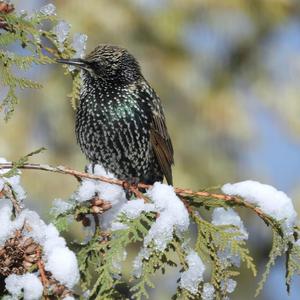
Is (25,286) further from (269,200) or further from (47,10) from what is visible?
(47,10)

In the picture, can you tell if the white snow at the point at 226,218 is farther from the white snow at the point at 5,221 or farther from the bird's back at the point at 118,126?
the bird's back at the point at 118,126

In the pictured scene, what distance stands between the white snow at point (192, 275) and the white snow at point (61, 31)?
88 cm

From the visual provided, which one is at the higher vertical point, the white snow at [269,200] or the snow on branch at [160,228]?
the white snow at [269,200]

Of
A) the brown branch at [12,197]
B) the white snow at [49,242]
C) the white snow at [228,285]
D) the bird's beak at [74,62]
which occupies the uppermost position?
the bird's beak at [74,62]

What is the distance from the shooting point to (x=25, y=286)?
193 cm

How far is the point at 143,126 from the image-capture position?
4027 millimetres

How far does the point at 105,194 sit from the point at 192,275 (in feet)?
1.16

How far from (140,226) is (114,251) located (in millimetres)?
99

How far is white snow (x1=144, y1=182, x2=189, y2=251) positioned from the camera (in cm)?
215

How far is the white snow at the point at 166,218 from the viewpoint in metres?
2.15

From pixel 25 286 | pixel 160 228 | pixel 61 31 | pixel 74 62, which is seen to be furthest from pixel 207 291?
pixel 74 62

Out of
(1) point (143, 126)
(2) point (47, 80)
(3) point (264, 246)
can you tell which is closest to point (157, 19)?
(2) point (47, 80)

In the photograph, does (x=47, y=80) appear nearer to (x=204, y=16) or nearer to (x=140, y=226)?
(x=204, y=16)

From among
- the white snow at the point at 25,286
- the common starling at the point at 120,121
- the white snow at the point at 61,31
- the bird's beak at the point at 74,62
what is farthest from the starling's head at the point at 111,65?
the white snow at the point at 25,286
